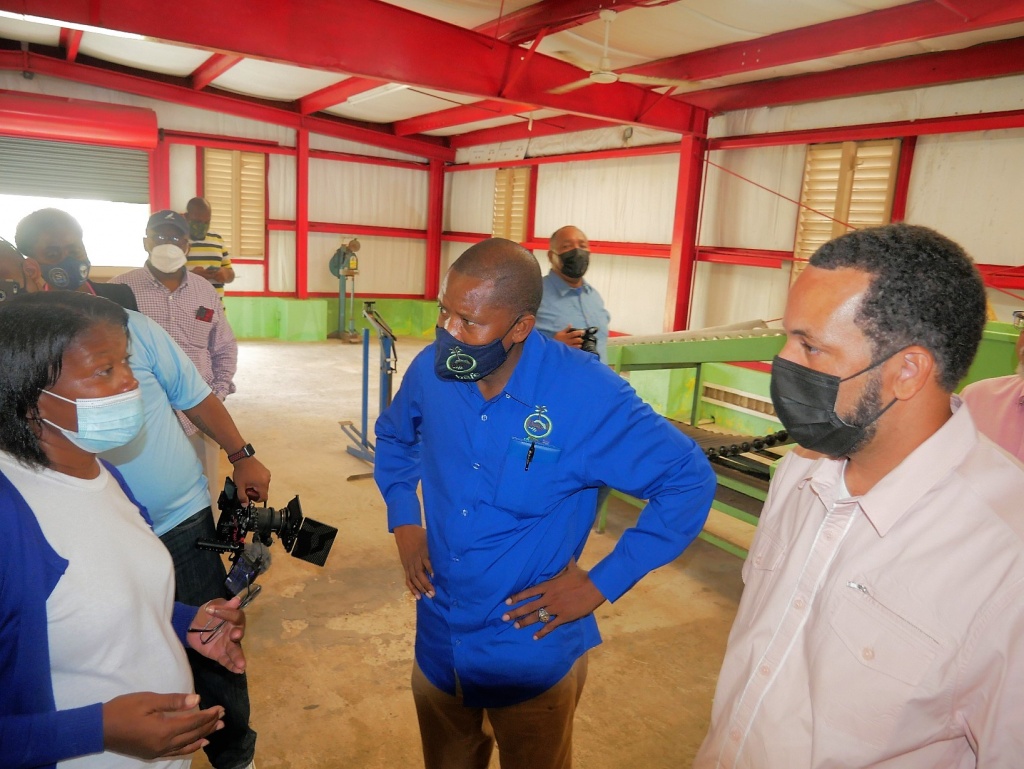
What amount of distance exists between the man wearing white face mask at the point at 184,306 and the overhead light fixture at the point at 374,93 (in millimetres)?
6262

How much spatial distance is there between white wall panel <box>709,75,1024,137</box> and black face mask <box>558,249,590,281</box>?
4058 mm

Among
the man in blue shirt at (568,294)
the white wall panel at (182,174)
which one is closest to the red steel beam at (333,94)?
the white wall panel at (182,174)

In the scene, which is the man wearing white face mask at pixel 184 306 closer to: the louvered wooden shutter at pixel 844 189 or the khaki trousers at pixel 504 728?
the khaki trousers at pixel 504 728

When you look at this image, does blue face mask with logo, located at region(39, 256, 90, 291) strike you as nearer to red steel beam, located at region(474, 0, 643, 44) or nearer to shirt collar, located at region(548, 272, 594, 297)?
shirt collar, located at region(548, 272, 594, 297)

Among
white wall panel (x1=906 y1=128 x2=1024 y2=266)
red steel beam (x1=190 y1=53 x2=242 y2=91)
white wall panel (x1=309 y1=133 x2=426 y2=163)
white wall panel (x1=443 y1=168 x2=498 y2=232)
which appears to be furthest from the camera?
white wall panel (x1=443 y1=168 x2=498 y2=232)

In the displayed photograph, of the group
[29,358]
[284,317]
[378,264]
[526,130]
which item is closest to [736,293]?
[526,130]

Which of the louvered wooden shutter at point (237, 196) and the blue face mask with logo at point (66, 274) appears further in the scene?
the louvered wooden shutter at point (237, 196)

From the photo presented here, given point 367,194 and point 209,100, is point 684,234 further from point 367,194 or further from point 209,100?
point 209,100

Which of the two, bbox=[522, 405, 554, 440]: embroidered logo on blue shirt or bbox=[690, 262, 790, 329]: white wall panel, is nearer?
bbox=[522, 405, 554, 440]: embroidered logo on blue shirt

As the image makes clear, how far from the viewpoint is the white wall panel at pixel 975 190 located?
18.7 feet

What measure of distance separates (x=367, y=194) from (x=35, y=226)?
10940 mm

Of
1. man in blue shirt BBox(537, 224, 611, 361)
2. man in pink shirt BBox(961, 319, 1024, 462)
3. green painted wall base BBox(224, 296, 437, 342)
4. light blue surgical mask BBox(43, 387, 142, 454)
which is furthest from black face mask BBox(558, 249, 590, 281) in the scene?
green painted wall base BBox(224, 296, 437, 342)

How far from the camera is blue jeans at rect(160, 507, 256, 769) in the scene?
7.32 ft

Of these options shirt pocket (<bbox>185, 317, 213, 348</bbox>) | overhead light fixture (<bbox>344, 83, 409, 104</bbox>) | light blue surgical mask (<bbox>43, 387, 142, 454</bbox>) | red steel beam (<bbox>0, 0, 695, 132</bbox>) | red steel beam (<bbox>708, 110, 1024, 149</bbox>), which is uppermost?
overhead light fixture (<bbox>344, 83, 409, 104</bbox>)
